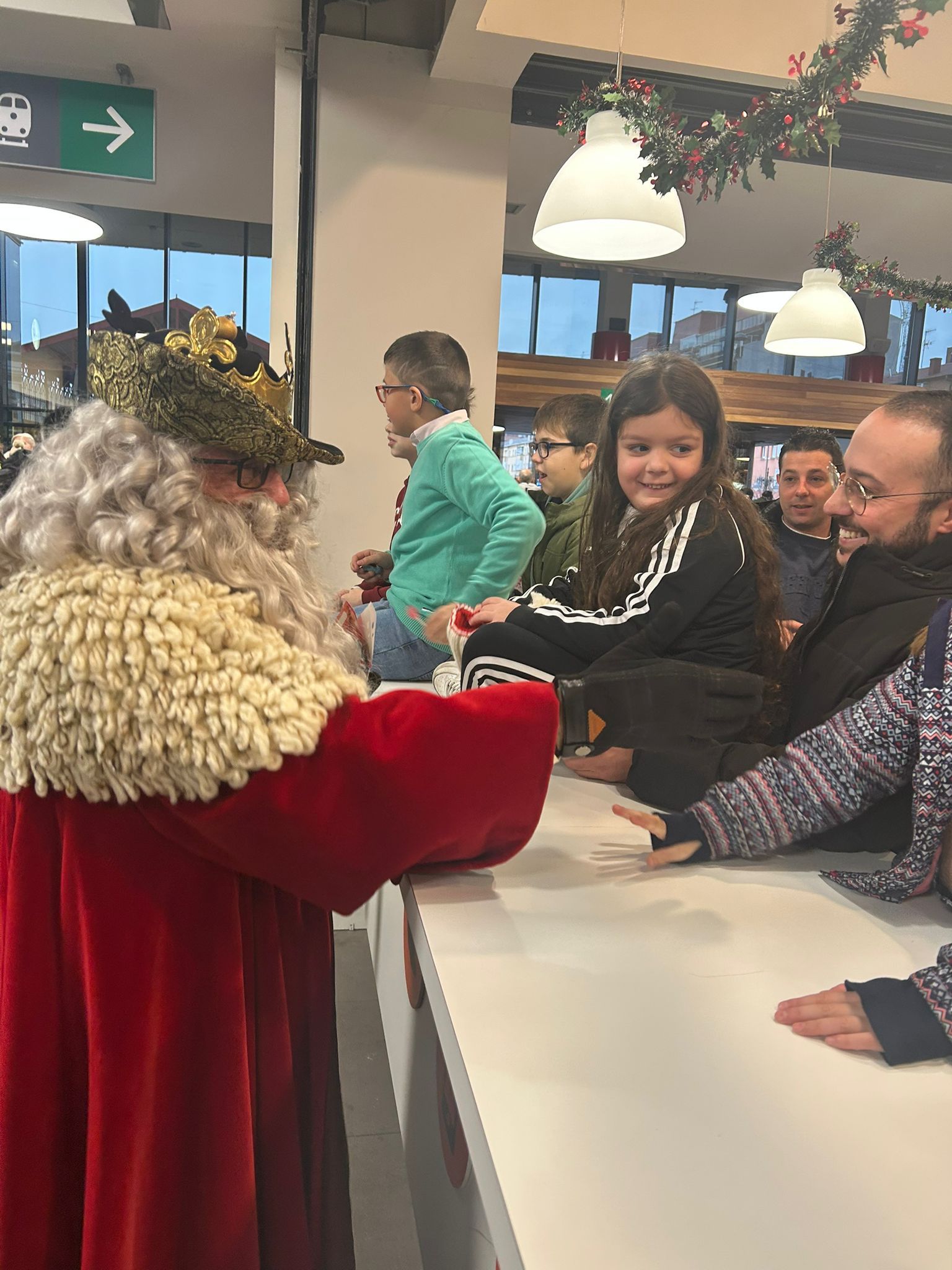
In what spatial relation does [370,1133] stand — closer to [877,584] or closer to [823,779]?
[823,779]

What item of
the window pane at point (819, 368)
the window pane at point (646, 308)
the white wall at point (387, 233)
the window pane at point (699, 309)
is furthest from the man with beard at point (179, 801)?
the window pane at point (646, 308)

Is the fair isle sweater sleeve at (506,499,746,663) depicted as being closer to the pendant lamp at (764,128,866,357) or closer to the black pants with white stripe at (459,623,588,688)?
the black pants with white stripe at (459,623,588,688)

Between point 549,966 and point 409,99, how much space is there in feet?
10.1

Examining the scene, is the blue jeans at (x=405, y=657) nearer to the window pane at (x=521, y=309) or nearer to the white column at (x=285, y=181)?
the white column at (x=285, y=181)

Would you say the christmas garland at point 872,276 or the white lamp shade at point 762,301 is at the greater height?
the white lamp shade at point 762,301

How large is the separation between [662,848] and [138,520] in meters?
0.68

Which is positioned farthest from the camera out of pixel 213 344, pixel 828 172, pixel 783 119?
pixel 828 172

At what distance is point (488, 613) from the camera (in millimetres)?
1255

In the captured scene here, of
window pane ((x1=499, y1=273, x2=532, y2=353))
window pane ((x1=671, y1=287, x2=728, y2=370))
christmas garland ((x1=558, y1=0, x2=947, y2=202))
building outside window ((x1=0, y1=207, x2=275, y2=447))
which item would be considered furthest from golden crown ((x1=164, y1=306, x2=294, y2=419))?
window pane ((x1=499, y1=273, x2=532, y2=353))

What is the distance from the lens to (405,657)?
2.03 metres

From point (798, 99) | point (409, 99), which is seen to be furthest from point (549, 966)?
point (409, 99)

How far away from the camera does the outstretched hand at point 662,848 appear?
968 mm

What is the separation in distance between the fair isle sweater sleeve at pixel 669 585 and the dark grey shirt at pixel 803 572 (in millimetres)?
158

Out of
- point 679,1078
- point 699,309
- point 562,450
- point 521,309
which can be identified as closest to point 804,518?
point 562,450
